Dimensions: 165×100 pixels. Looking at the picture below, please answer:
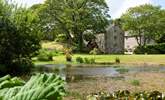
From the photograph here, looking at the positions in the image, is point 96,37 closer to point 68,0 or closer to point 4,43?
point 68,0

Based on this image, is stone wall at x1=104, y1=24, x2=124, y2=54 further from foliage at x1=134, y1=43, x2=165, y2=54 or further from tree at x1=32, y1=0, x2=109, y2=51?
foliage at x1=134, y1=43, x2=165, y2=54

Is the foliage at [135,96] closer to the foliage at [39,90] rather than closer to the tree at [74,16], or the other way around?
the foliage at [39,90]

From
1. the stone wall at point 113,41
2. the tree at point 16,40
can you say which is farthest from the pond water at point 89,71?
the stone wall at point 113,41

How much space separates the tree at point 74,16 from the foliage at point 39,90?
80162 millimetres

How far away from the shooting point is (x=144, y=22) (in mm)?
93562

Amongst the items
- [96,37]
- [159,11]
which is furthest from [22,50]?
[159,11]

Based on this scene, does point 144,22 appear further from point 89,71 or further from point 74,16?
point 89,71

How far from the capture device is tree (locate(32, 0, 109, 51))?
3282 inches

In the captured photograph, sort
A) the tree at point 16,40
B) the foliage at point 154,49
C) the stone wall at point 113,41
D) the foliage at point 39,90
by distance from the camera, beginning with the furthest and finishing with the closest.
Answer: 1. the stone wall at point 113,41
2. the foliage at point 154,49
3. the tree at point 16,40
4. the foliage at point 39,90

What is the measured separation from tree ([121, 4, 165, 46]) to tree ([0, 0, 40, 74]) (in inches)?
2395

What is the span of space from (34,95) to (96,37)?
295ft

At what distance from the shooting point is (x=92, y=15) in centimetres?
8444

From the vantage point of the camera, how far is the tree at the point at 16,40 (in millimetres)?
30250

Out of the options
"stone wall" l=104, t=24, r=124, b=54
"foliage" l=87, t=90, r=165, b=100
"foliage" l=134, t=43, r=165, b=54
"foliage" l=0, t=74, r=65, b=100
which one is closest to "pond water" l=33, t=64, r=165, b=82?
"foliage" l=87, t=90, r=165, b=100
